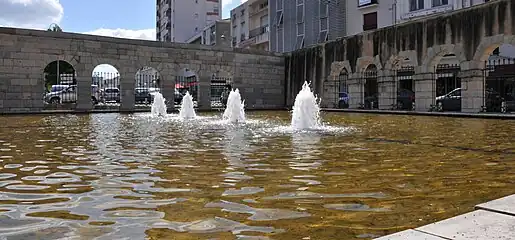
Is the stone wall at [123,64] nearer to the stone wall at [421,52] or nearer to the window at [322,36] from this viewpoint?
the stone wall at [421,52]

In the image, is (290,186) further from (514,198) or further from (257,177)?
(514,198)

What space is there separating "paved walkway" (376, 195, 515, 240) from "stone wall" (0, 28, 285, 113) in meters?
20.1

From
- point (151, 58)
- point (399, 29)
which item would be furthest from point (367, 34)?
point (151, 58)

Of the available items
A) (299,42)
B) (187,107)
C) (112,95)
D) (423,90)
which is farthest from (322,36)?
(187,107)

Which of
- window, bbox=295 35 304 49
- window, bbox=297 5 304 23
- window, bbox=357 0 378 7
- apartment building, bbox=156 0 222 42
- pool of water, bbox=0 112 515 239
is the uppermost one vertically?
apartment building, bbox=156 0 222 42

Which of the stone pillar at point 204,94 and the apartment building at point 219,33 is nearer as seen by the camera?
the stone pillar at point 204,94

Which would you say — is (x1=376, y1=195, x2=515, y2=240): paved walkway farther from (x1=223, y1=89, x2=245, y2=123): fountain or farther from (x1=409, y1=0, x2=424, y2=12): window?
(x1=409, y1=0, x2=424, y2=12): window

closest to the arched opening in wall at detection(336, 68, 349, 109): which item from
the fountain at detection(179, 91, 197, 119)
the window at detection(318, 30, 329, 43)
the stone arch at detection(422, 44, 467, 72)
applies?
the stone arch at detection(422, 44, 467, 72)

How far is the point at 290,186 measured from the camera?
3.77 metres

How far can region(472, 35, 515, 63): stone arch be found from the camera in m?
15.6

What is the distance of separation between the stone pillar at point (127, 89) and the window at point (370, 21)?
1681 cm

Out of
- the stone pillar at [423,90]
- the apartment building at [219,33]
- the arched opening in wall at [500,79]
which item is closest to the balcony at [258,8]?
the apartment building at [219,33]

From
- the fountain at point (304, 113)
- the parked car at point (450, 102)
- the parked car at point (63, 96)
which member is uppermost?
the parked car at point (63, 96)

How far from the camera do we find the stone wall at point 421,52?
53.3 ft
